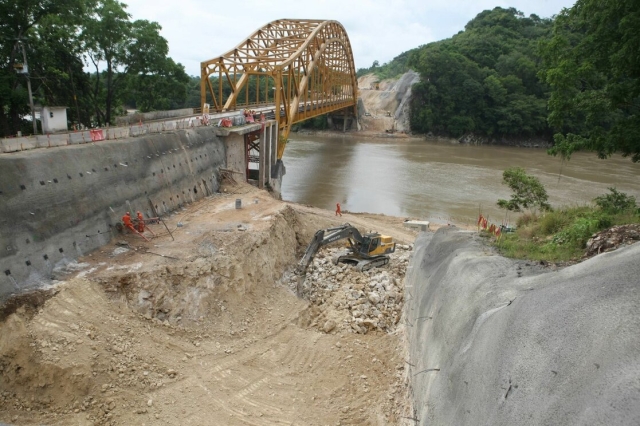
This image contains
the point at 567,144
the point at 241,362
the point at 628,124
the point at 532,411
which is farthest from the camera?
→ the point at 567,144

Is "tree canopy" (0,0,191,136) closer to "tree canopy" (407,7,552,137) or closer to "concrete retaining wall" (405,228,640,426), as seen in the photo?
"concrete retaining wall" (405,228,640,426)

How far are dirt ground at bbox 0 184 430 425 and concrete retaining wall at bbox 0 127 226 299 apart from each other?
865 millimetres

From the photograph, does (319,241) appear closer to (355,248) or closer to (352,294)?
(355,248)

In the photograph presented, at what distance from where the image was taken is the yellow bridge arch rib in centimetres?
4012

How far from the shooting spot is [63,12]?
2545cm

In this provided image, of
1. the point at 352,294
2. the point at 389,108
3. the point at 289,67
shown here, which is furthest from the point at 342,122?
the point at 352,294

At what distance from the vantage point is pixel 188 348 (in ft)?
45.3

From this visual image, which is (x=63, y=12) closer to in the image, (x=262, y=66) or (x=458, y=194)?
(x=262, y=66)

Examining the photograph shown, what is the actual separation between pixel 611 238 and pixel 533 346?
450cm

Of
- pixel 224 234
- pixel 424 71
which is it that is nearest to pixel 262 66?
pixel 224 234

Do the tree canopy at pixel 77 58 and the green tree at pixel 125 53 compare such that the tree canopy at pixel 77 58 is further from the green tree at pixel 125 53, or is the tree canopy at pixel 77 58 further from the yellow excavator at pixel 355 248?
the yellow excavator at pixel 355 248

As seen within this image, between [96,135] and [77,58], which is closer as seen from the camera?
[96,135]

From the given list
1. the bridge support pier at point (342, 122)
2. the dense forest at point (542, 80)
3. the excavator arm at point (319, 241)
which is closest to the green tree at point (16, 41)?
the excavator arm at point (319, 241)

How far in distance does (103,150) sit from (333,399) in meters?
14.1
